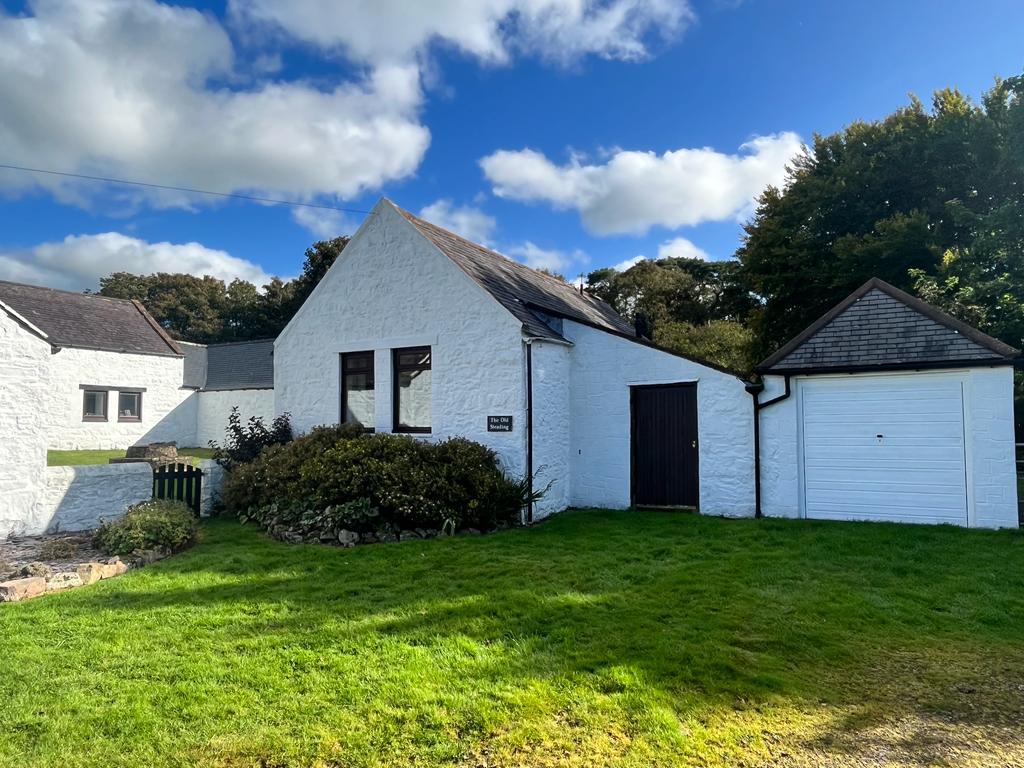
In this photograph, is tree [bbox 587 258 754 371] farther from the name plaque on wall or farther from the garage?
the name plaque on wall

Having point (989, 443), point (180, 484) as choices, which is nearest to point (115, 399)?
point (180, 484)

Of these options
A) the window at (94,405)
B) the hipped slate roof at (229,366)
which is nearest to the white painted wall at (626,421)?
the hipped slate roof at (229,366)

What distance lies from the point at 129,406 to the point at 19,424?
18729 millimetres

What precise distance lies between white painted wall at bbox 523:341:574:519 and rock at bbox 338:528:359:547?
356 cm

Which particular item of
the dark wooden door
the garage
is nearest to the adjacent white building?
the dark wooden door

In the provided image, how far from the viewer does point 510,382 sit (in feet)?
36.5

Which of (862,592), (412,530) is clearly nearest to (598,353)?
(412,530)

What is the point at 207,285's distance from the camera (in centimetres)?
5603

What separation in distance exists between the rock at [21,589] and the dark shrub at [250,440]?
574 centimetres

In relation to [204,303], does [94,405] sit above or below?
below

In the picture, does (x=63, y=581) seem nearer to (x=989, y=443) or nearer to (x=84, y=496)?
(x=84, y=496)

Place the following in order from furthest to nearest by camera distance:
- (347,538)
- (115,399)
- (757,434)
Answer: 1. (115,399)
2. (757,434)
3. (347,538)

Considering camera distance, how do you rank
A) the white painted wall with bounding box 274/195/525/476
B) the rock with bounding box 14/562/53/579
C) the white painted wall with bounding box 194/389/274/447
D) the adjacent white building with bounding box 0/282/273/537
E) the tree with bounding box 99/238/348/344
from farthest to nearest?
the tree with bounding box 99/238/348/344
the white painted wall with bounding box 194/389/274/447
the adjacent white building with bounding box 0/282/273/537
the white painted wall with bounding box 274/195/525/476
the rock with bounding box 14/562/53/579

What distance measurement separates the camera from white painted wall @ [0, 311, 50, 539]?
9391mm
